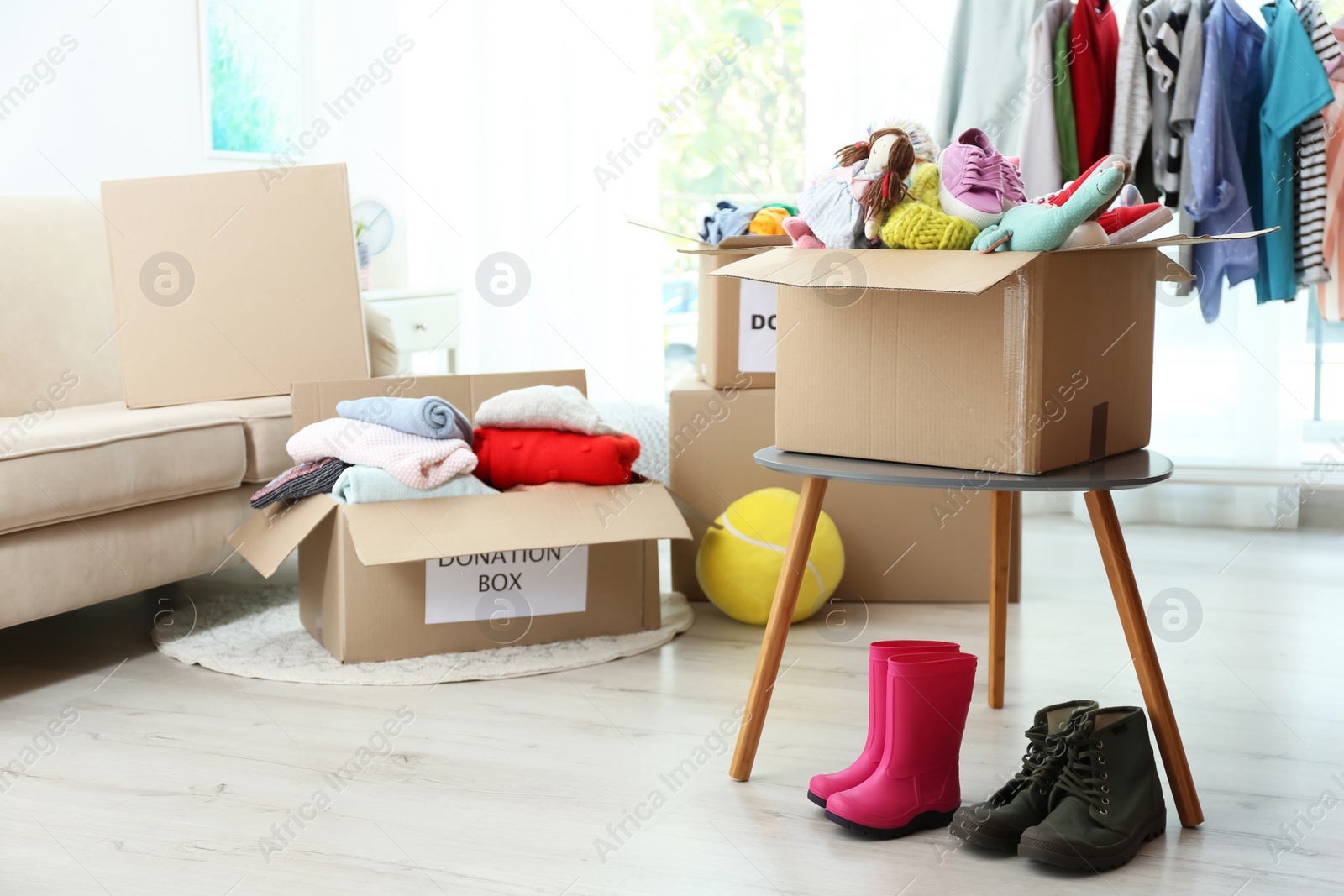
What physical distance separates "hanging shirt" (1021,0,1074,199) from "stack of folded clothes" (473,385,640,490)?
1267mm

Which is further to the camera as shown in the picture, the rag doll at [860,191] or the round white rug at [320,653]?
the round white rug at [320,653]

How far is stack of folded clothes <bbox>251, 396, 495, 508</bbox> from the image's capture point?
1.85 metres

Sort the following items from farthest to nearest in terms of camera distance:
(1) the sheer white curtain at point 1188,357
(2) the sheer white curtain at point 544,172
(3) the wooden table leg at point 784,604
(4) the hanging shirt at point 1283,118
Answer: (2) the sheer white curtain at point 544,172, (1) the sheer white curtain at point 1188,357, (4) the hanging shirt at point 1283,118, (3) the wooden table leg at point 784,604

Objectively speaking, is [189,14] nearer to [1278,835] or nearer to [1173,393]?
[1173,393]

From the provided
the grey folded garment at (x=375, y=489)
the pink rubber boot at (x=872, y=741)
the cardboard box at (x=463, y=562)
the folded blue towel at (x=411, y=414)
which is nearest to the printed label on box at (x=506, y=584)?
the cardboard box at (x=463, y=562)

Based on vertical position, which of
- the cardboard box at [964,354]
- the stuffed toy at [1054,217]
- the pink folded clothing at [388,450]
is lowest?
the pink folded clothing at [388,450]

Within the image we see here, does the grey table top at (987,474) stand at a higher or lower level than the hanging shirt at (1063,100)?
lower

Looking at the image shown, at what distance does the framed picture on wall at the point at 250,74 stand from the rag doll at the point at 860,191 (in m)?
2.38

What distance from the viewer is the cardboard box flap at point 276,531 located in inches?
72.1

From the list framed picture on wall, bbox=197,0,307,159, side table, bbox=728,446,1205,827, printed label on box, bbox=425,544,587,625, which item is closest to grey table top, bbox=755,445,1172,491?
side table, bbox=728,446,1205,827

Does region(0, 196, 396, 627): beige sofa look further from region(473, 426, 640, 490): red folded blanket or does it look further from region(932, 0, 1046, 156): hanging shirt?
region(932, 0, 1046, 156): hanging shirt

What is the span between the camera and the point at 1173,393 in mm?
3035

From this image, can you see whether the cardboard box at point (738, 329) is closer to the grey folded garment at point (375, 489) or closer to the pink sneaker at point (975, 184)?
the grey folded garment at point (375, 489)

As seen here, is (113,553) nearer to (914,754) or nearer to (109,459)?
(109,459)
